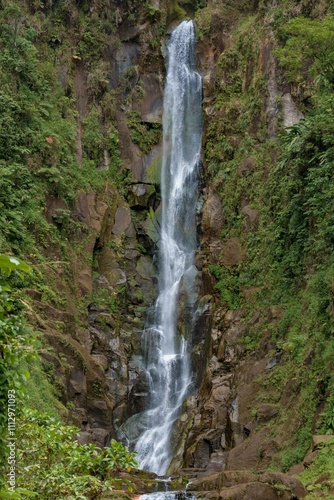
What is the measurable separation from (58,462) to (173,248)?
21.4m

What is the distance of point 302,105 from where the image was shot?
25594mm

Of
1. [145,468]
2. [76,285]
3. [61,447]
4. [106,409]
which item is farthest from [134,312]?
[61,447]

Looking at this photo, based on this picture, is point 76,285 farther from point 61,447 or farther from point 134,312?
point 61,447

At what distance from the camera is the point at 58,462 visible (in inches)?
260

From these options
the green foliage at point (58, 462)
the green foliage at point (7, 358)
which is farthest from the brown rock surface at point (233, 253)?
the green foliage at point (7, 358)

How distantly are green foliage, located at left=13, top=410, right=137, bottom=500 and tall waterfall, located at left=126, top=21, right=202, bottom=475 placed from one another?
45.2ft

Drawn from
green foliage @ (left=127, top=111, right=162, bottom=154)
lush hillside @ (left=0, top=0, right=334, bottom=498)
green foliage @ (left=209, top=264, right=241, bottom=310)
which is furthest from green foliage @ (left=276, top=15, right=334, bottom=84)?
green foliage @ (left=127, top=111, right=162, bottom=154)

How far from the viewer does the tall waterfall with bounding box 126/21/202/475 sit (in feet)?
70.9

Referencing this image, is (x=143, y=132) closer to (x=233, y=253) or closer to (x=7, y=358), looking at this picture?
(x=233, y=253)

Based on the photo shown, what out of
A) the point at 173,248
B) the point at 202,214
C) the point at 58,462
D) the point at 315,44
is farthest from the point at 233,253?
the point at 58,462

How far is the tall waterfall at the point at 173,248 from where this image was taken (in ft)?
70.9

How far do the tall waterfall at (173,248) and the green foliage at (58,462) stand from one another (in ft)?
45.2

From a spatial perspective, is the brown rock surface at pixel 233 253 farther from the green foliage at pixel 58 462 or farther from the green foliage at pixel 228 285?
the green foliage at pixel 58 462

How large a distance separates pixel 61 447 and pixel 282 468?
8.90 meters
